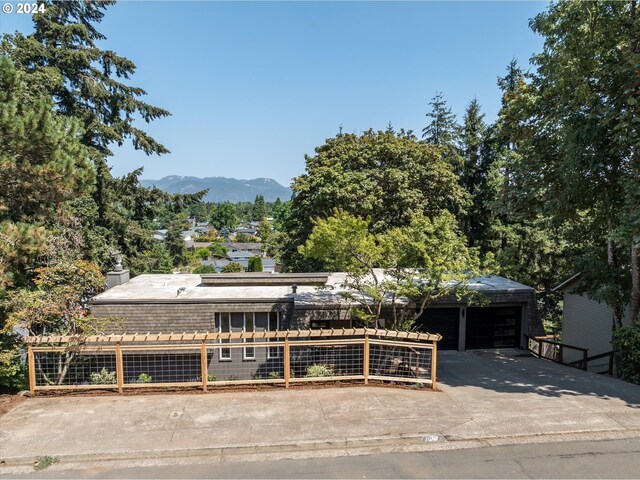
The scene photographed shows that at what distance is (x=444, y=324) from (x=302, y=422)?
28.6ft

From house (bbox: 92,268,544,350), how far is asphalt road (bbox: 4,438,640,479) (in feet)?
21.6

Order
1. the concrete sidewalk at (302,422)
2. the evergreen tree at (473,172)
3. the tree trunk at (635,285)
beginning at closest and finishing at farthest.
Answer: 1. the concrete sidewalk at (302,422)
2. the tree trunk at (635,285)
3. the evergreen tree at (473,172)

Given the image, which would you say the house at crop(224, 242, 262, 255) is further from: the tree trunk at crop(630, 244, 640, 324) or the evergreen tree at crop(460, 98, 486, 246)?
the tree trunk at crop(630, 244, 640, 324)

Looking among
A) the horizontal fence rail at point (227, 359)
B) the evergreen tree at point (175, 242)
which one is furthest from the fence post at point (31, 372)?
the evergreen tree at point (175, 242)

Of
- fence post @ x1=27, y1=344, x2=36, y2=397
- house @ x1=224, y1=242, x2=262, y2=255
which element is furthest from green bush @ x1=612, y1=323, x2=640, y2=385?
house @ x1=224, y1=242, x2=262, y2=255

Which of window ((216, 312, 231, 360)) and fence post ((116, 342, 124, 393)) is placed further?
window ((216, 312, 231, 360))

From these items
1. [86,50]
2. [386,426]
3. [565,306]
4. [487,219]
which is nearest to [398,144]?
[487,219]

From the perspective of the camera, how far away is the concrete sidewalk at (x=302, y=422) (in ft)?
21.7

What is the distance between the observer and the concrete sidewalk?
6617 mm

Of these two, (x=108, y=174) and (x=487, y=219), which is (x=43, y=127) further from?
(x=487, y=219)

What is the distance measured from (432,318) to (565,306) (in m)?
7.37

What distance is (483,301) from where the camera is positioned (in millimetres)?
12328

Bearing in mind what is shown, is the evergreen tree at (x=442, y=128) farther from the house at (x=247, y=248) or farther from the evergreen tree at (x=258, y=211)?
the evergreen tree at (x=258, y=211)

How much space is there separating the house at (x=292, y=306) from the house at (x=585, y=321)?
253 cm
